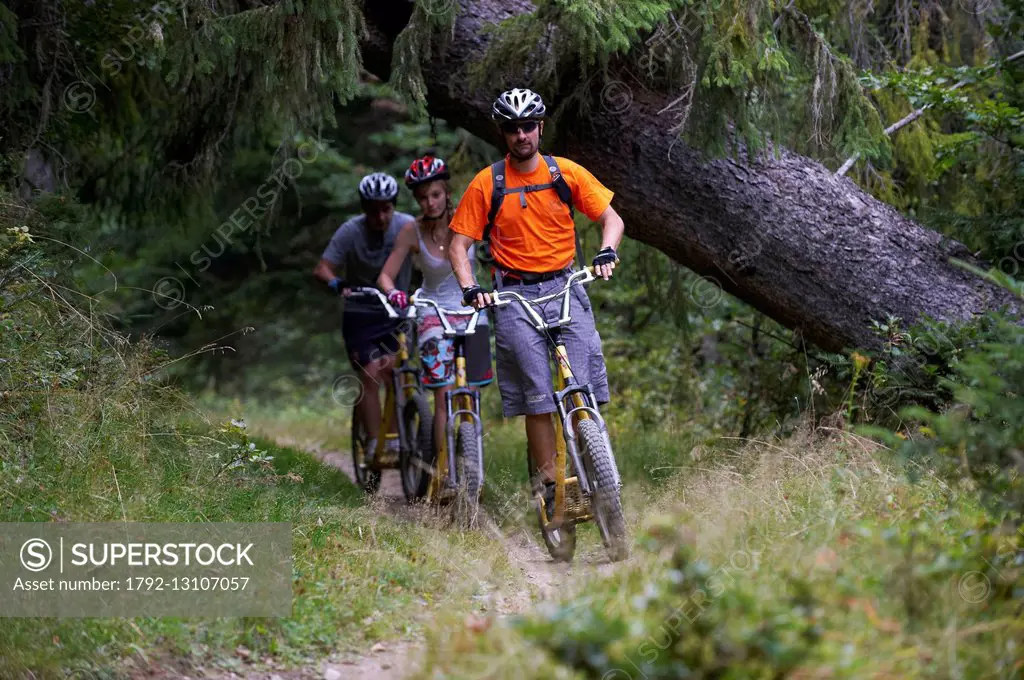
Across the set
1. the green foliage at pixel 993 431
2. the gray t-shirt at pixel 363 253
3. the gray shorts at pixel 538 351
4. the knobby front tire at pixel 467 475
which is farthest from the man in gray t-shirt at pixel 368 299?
the green foliage at pixel 993 431

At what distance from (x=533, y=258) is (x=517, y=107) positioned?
34.7 inches

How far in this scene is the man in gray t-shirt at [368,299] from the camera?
8664 mm

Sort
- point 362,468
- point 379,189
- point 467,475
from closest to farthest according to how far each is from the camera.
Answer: point 467,475, point 379,189, point 362,468

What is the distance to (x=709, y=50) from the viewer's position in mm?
6660

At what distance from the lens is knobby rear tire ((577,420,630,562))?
5785 millimetres

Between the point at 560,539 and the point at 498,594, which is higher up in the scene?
the point at 560,539

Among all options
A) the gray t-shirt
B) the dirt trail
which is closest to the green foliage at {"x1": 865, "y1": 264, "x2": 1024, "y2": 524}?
the dirt trail

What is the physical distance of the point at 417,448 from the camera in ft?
26.5

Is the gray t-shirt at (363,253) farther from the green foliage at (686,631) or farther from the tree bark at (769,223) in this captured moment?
the green foliage at (686,631)

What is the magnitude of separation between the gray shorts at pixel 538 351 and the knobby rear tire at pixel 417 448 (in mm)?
1403

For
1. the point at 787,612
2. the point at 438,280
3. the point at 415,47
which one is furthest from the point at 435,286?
the point at 787,612

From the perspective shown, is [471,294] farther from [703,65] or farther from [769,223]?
[769,223]

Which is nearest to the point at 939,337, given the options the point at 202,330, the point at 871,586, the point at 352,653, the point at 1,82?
the point at 871,586

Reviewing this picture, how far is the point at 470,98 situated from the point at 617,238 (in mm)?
2084
